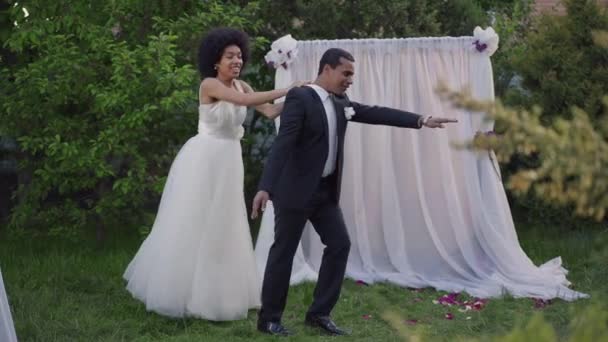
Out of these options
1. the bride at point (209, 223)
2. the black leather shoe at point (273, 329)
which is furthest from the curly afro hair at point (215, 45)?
the black leather shoe at point (273, 329)

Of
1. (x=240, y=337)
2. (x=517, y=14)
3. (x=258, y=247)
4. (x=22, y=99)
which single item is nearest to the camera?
(x=240, y=337)

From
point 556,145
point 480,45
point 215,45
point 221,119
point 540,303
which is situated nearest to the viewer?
point 556,145

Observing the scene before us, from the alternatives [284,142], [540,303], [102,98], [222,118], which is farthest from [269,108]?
[540,303]

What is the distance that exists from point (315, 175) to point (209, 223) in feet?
2.78

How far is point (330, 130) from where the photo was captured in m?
6.07

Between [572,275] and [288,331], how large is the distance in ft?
8.80

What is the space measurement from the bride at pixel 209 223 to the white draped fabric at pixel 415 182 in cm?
125

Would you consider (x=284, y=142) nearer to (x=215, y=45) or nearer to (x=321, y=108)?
(x=321, y=108)

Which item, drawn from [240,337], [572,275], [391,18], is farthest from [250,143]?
[240,337]

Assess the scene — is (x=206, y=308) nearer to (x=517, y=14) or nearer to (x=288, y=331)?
(x=288, y=331)

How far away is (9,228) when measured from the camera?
8969 millimetres

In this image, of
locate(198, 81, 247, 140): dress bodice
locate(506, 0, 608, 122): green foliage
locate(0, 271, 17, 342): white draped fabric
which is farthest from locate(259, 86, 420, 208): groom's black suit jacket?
locate(506, 0, 608, 122): green foliage

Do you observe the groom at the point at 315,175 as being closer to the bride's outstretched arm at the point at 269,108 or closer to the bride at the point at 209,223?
the bride at the point at 209,223

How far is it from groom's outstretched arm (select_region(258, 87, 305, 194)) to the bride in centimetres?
53
